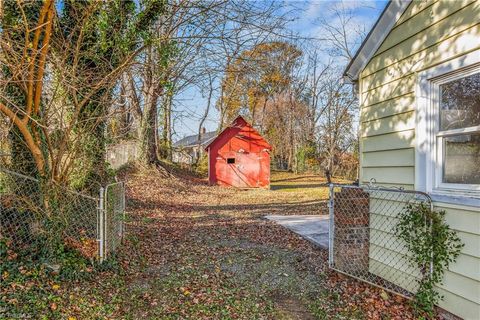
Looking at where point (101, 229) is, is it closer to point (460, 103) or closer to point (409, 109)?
point (409, 109)

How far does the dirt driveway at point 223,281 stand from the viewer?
3.71 m

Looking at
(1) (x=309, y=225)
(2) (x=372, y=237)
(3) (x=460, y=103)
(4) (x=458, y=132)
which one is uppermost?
(3) (x=460, y=103)

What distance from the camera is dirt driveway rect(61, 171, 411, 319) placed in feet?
12.2

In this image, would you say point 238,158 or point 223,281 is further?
point 238,158

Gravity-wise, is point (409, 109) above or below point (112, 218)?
above

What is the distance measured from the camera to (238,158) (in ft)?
61.9

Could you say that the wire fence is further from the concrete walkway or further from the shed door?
the shed door

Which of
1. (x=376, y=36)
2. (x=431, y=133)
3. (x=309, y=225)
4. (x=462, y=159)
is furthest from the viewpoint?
(x=309, y=225)

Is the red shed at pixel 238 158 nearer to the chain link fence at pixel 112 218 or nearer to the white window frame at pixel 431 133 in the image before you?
the chain link fence at pixel 112 218

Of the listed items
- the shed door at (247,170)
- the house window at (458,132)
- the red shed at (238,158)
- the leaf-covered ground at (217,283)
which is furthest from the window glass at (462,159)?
the shed door at (247,170)

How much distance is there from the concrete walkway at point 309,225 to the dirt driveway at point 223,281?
254 millimetres

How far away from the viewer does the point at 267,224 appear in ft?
27.3

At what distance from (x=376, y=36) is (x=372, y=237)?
111 inches

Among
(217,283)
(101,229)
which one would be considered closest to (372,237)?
(217,283)
